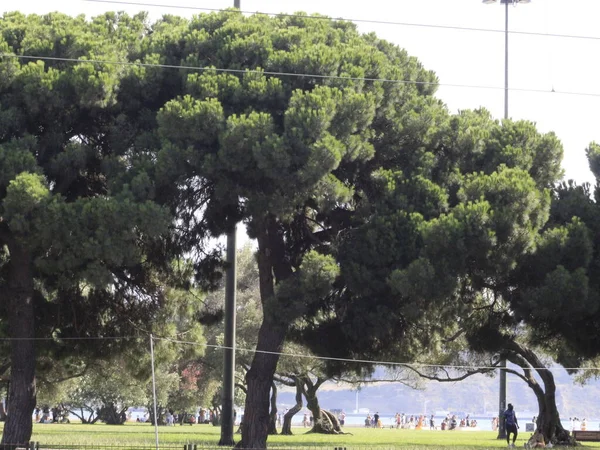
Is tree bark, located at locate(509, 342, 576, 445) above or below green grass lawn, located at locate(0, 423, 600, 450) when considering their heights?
above

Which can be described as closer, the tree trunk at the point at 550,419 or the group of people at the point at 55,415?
the tree trunk at the point at 550,419

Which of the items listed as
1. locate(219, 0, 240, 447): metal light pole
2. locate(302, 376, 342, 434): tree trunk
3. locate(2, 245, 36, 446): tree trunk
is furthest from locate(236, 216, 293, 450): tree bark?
locate(302, 376, 342, 434): tree trunk

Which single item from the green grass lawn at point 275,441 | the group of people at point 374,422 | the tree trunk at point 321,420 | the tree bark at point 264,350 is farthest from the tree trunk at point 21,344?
the group of people at point 374,422

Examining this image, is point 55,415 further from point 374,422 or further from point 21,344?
point 21,344

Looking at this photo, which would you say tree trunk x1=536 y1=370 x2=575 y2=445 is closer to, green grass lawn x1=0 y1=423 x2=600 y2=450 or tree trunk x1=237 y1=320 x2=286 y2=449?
green grass lawn x1=0 y1=423 x2=600 y2=450

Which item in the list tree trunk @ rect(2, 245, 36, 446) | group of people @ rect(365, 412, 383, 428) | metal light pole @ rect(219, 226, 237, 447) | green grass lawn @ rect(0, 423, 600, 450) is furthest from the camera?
group of people @ rect(365, 412, 383, 428)

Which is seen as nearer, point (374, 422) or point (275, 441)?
point (275, 441)

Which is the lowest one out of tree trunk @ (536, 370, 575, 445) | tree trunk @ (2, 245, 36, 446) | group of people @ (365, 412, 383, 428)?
group of people @ (365, 412, 383, 428)

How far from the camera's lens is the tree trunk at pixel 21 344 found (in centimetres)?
2392

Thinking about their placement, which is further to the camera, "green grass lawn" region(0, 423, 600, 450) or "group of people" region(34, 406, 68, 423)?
"group of people" region(34, 406, 68, 423)

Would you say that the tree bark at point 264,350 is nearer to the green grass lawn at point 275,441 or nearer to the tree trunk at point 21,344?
the green grass lawn at point 275,441

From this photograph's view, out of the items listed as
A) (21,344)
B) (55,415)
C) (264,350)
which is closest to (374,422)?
(55,415)

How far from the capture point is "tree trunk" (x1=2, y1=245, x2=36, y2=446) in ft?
78.5

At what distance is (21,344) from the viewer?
948 inches
